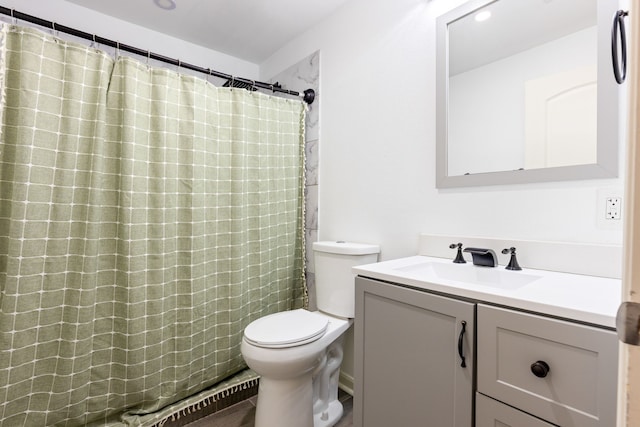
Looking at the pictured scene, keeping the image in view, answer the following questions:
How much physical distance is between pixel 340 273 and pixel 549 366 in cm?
101

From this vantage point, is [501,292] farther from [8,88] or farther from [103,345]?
[8,88]

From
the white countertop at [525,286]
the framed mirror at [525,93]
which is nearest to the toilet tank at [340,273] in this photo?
the white countertop at [525,286]

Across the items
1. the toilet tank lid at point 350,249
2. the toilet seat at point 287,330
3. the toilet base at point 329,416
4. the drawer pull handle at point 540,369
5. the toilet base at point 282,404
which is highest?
the toilet tank lid at point 350,249

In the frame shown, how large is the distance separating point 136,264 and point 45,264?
338 mm

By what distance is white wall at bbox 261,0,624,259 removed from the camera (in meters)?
1.08

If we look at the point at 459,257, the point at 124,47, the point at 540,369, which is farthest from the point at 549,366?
the point at 124,47

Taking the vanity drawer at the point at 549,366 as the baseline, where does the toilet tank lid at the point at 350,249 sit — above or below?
above

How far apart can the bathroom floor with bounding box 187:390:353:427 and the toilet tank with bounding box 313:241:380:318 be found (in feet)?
1.83

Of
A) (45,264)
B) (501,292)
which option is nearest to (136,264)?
(45,264)

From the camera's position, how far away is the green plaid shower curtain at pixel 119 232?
1.22 metres

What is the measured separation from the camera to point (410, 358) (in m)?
0.95

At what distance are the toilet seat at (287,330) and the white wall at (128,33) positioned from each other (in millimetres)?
2039

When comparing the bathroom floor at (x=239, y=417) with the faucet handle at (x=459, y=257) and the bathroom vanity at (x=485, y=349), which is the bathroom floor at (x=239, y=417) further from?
the faucet handle at (x=459, y=257)

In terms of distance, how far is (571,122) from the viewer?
1.03 m
